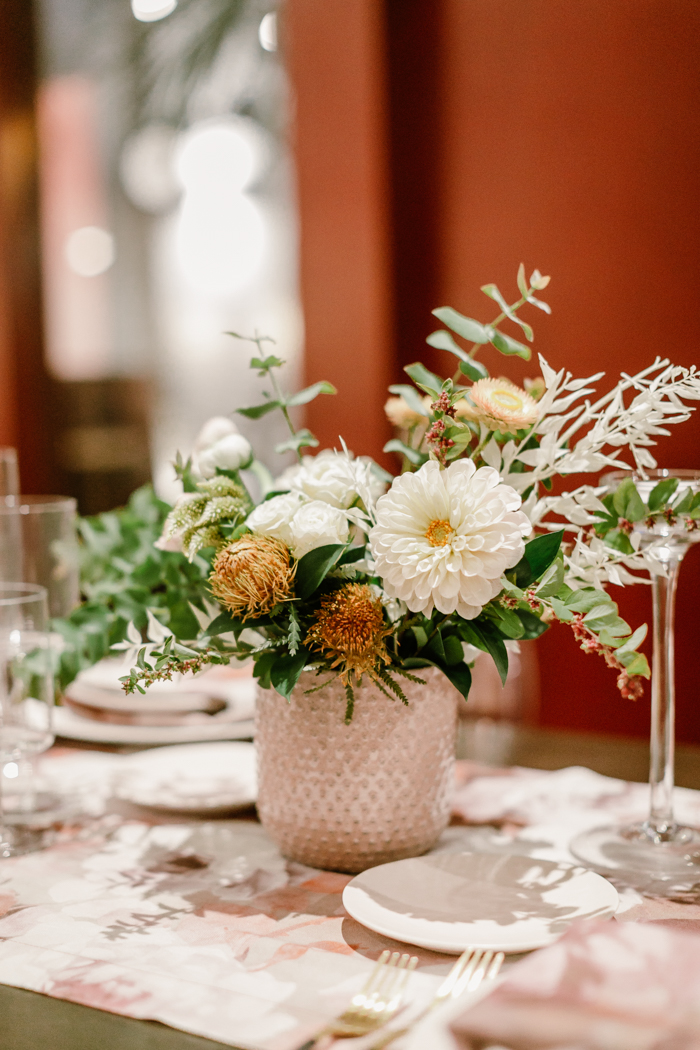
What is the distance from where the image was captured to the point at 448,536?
0.67 m

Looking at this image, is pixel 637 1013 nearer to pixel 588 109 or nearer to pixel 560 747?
pixel 560 747

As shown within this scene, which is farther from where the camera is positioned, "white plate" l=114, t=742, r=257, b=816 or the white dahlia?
"white plate" l=114, t=742, r=257, b=816

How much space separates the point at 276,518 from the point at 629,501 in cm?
28

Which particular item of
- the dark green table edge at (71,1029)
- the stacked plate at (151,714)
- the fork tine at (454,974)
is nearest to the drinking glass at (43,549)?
the stacked plate at (151,714)

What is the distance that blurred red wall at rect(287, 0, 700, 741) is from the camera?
197 cm

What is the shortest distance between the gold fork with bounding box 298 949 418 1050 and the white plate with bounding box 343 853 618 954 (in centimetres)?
1

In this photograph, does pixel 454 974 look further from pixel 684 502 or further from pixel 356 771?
pixel 684 502

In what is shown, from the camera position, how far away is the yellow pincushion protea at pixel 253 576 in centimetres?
69

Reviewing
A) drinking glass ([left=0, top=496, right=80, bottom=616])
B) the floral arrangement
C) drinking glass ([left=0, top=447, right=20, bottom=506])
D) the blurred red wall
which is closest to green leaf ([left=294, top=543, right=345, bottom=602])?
the floral arrangement

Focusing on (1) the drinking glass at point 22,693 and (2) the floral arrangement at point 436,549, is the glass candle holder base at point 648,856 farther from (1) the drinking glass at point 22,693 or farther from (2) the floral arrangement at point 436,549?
(1) the drinking glass at point 22,693

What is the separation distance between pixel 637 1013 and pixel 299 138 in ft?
6.84

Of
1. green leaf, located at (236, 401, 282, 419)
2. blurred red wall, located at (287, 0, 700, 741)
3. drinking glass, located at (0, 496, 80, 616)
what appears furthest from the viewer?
blurred red wall, located at (287, 0, 700, 741)

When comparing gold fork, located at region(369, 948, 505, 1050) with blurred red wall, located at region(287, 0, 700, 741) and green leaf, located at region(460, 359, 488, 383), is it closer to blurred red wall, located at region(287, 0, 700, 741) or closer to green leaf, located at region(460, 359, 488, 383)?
green leaf, located at region(460, 359, 488, 383)

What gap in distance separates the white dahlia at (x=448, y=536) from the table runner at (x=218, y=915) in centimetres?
24
